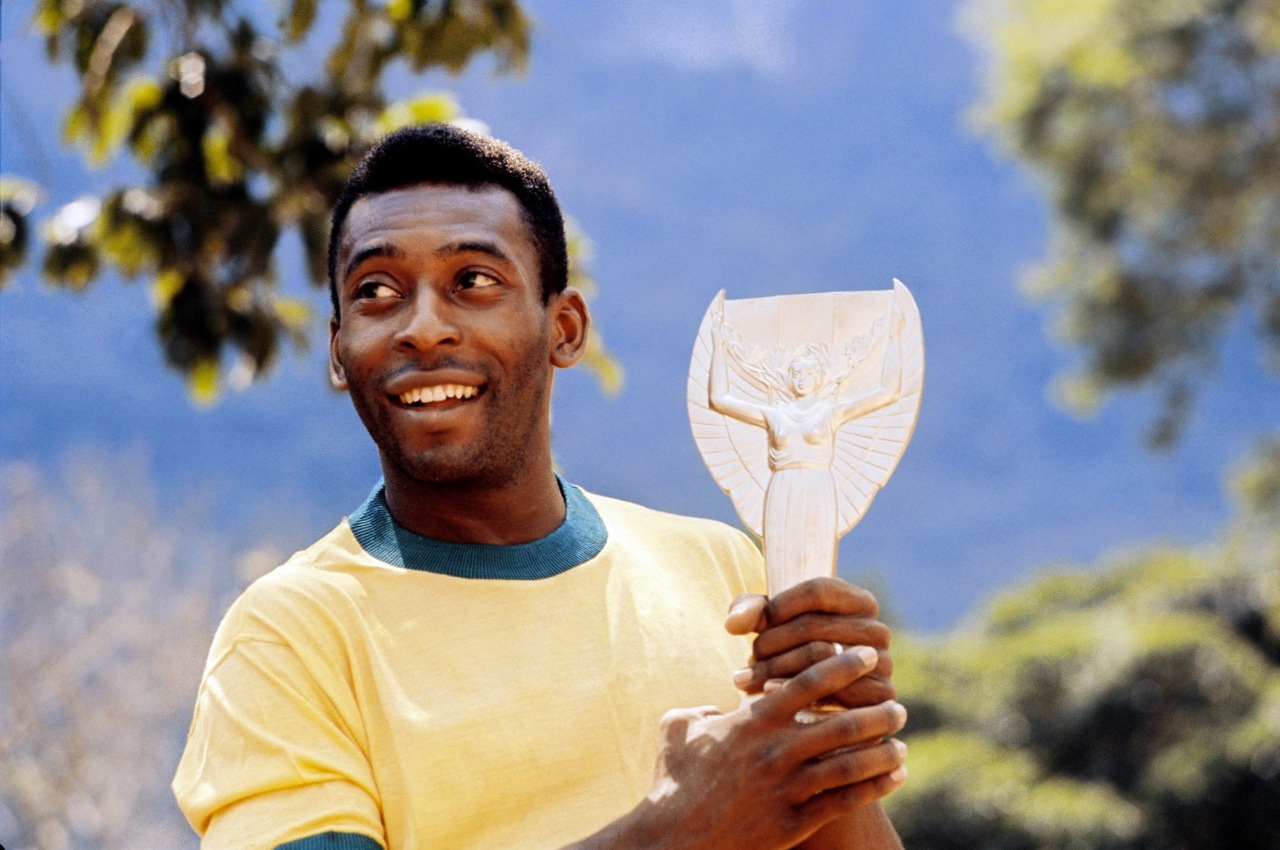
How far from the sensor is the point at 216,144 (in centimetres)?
388

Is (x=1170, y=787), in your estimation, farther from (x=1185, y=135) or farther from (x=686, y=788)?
(x=686, y=788)

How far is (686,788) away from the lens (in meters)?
1.52

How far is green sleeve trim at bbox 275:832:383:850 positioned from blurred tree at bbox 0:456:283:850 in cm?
904

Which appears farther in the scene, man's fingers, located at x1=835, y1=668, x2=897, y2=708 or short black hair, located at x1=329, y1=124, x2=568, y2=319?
short black hair, located at x1=329, y1=124, x2=568, y2=319

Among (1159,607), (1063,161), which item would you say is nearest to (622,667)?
(1159,607)

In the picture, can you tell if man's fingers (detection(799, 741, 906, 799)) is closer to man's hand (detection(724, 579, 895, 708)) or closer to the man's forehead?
man's hand (detection(724, 579, 895, 708))

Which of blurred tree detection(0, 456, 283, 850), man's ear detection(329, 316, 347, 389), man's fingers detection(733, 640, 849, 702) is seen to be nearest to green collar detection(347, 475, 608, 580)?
man's ear detection(329, 316, 347, 389)

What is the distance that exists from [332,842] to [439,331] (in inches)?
21.7

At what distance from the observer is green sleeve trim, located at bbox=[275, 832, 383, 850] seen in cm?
152

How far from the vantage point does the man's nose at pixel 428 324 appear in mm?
1713

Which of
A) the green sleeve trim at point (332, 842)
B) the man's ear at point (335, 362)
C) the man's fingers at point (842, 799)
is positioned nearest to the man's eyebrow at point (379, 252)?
the man's ear at point (335, 362)

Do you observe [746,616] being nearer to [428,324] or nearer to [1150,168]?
[428,324]

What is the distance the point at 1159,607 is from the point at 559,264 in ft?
30.2

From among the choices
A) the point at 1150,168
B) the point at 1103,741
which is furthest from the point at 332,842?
the point at 1150,168
